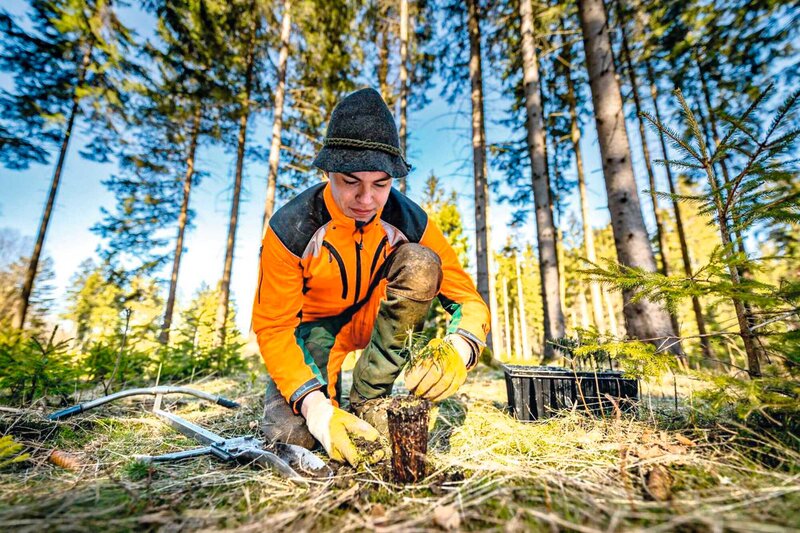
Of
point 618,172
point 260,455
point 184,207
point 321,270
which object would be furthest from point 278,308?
point 184,207

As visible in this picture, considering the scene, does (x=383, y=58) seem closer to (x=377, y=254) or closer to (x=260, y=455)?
(x=377, y=254)

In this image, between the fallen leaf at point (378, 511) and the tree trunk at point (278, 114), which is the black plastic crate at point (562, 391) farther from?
the tree trunk at point (278, 114)

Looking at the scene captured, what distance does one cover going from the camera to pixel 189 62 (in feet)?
32.2

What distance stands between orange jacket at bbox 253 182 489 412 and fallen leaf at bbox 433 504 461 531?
1.01 metres

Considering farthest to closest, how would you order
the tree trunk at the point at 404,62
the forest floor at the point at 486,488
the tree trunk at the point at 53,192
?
1. the tree trunk at the point at 404,62
2. the tree trunk at the point at 53,192
3. the forest floor at the point at 486,488

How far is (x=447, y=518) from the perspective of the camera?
0.88 metres

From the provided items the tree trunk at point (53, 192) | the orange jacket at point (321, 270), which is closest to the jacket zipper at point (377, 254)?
the orange jacket at point (321, 270)

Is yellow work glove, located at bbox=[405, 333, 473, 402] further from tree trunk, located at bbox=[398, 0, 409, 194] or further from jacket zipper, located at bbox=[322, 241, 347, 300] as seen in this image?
tree trunk, located at bbox=[398, 0, 409, 194]

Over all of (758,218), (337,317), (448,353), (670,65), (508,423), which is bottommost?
(508,423)

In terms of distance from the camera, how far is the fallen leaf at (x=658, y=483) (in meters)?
0.91

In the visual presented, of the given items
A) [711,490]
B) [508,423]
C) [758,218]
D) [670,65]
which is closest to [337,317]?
[508,423]

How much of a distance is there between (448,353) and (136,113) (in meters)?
12.0

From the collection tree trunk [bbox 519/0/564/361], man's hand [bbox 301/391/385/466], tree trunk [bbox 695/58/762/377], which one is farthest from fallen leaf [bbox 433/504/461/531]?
tree trunk [bbox 519/0/564/361]

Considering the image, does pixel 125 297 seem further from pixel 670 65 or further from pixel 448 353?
pixel 670 65
